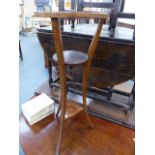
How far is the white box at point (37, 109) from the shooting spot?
66.0 inches

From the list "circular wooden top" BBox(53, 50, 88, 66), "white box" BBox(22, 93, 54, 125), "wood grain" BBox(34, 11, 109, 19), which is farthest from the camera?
"white box" BBox(22, 93, 54, 125)

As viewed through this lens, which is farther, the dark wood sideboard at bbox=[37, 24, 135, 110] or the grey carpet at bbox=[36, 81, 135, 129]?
the grey carpet at bbox=[36, 81, 135, 129]

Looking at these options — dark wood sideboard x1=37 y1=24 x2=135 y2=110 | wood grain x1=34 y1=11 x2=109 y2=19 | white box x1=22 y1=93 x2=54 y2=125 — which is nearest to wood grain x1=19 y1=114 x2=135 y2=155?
white box x1=22 y1=93 x2=54 y2=125


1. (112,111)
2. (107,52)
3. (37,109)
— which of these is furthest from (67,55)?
(112,111)

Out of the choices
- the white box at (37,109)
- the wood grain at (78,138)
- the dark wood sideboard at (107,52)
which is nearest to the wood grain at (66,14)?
the dark wood sideboard at (107,52)

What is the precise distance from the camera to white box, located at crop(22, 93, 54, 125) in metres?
1.68

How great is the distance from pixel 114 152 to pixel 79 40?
119 centimetres

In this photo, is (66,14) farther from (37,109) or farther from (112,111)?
(112,111)

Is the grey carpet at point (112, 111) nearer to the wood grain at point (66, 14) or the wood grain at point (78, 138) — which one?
the wood grain at point (78, 138)

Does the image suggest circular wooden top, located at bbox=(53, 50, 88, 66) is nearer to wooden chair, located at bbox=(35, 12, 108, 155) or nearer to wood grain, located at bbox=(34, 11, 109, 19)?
wooden chair, located at bbox=(35, 12, 108, 155)

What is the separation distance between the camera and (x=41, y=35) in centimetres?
185

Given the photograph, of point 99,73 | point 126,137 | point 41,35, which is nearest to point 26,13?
point 41,35

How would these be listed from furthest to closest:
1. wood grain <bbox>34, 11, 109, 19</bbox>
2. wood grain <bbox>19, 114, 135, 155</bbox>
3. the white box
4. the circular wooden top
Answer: the white box → wood grain <bbox>19, 114, 135, 155</bbox> → the circular wooden top → wood grain <bbox>34, 11, 109, 19</bbox>

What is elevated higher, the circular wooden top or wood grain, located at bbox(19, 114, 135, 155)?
the circular wooden top
